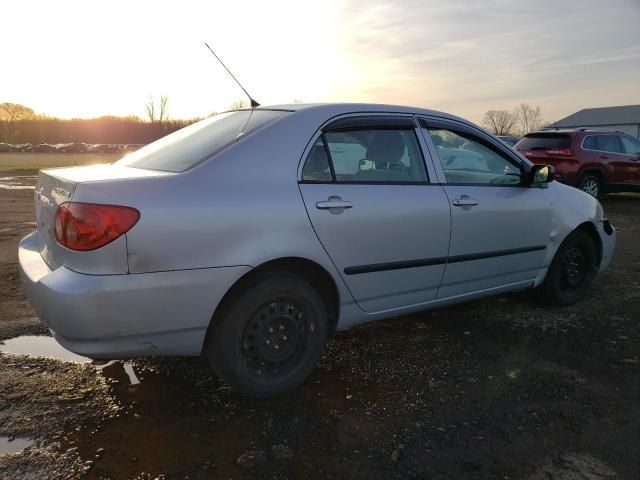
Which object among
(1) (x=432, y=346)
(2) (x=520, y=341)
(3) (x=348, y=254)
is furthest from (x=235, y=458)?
(2) (x=520, y=341)

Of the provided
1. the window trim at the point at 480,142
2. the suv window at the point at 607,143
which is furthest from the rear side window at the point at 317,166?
the suv window at the point at 607,143

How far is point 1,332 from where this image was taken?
12.7 feet

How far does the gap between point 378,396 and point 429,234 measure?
110cm

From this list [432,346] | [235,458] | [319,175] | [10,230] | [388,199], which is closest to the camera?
[235,458]

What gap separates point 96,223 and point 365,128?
177cm

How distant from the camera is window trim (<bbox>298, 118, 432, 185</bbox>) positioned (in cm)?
308

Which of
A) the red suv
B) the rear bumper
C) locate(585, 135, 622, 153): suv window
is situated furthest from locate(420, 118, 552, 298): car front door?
locate(585, 135, 622, 153): suv window

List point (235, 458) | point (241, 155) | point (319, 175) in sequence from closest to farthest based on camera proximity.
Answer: point (235, 458) < point (241, 155) < point (319, 175)

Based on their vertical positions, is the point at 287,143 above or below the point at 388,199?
above

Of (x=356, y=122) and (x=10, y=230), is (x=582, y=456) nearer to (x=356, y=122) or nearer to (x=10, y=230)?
(x=356, y=122)

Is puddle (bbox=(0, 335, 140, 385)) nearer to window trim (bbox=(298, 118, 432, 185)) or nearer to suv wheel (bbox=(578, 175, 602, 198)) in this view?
window trim (bbox=(298, 118, 432, 185))

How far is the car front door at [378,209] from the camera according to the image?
3049 mm

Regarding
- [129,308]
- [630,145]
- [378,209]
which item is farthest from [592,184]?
[129,308]

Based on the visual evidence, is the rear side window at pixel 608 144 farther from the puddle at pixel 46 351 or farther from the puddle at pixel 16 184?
the puddle at pixel 16 184
